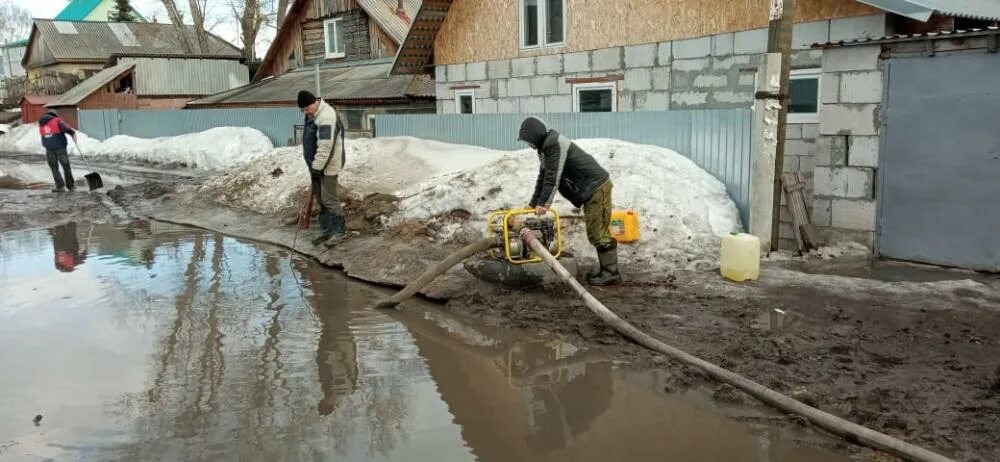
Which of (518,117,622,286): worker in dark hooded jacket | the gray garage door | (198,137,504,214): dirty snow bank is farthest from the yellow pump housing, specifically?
(198,137,504,214): dirty snow bank

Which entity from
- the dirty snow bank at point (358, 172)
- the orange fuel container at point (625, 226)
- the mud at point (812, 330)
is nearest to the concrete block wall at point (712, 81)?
the mud at point (812, 330)

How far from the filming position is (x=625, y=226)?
335 inches

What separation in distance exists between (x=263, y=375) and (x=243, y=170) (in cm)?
947

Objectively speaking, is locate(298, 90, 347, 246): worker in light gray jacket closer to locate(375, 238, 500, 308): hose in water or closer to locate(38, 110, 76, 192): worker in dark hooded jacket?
locate(375, 238, 500, 308): hose in water

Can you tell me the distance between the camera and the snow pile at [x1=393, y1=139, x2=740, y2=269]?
8.55 metres

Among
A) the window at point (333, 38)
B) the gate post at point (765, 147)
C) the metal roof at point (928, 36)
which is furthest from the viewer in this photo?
the window at point (333, 38)

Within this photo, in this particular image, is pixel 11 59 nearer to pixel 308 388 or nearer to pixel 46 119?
pixel 46 119

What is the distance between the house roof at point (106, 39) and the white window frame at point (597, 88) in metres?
38.6

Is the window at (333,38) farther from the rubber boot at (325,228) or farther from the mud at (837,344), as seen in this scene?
the mud at (837,344)

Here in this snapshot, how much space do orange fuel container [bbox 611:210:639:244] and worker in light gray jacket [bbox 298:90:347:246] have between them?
3563mm

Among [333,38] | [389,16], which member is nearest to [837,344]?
[389,16]

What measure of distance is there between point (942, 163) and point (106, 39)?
54.9 m

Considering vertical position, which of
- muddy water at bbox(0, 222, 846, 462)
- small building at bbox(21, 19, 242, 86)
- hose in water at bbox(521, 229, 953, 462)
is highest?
small building at bbox(21, 19, 242, 86)

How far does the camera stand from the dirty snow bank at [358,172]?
40.3ft
